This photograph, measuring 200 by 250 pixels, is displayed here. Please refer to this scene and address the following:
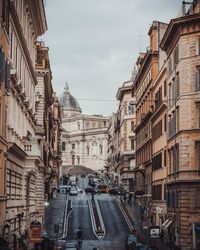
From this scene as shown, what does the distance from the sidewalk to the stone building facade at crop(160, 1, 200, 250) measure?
212 centimetres

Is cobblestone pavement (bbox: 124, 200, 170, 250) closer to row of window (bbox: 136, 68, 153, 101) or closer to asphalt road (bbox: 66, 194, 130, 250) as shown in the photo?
asphalt road (bbox: 66, 194, 130, 250)

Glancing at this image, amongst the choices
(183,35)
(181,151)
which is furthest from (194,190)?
(183,35)

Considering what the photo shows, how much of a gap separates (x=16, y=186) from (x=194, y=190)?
15530 mm

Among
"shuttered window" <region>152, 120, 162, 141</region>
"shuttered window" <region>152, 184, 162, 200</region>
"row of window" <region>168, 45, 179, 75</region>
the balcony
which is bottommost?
"shuttered window" <region>152, 184, 162, 200</region>

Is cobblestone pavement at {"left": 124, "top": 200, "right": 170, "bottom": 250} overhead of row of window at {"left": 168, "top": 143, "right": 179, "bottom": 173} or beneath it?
beneath

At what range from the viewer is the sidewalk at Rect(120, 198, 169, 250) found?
56.5m

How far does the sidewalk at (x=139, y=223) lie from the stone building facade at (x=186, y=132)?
6.95 ft

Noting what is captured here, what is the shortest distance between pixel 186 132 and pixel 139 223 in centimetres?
2215

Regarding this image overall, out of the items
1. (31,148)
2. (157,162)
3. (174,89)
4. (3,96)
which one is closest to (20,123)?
(31,148)

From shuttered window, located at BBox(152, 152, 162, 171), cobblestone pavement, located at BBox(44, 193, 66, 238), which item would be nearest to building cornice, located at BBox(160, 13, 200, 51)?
shuttered window, located at BBox(152, 152, 162, 171)

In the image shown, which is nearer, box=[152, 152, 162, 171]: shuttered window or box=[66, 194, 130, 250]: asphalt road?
box=[66, 194, 130, 250]: asphalt road

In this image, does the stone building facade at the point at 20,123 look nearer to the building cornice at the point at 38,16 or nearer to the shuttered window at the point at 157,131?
→ the building cornice at the point at 38,16

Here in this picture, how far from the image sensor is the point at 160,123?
67.2 m

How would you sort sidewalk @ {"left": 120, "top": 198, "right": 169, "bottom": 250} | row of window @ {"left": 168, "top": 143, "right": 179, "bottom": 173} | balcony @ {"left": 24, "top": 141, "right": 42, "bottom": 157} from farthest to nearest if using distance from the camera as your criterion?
sidewalk @ {"left": 120, "top": 198, "right": 169, "bottom": 250} → row of window @ {"left": 168, "top": 143, "right": 179, "bottom": 173} → balcony @ {"left": 24, "top": 141, "right": 42, "bottom": 157}
